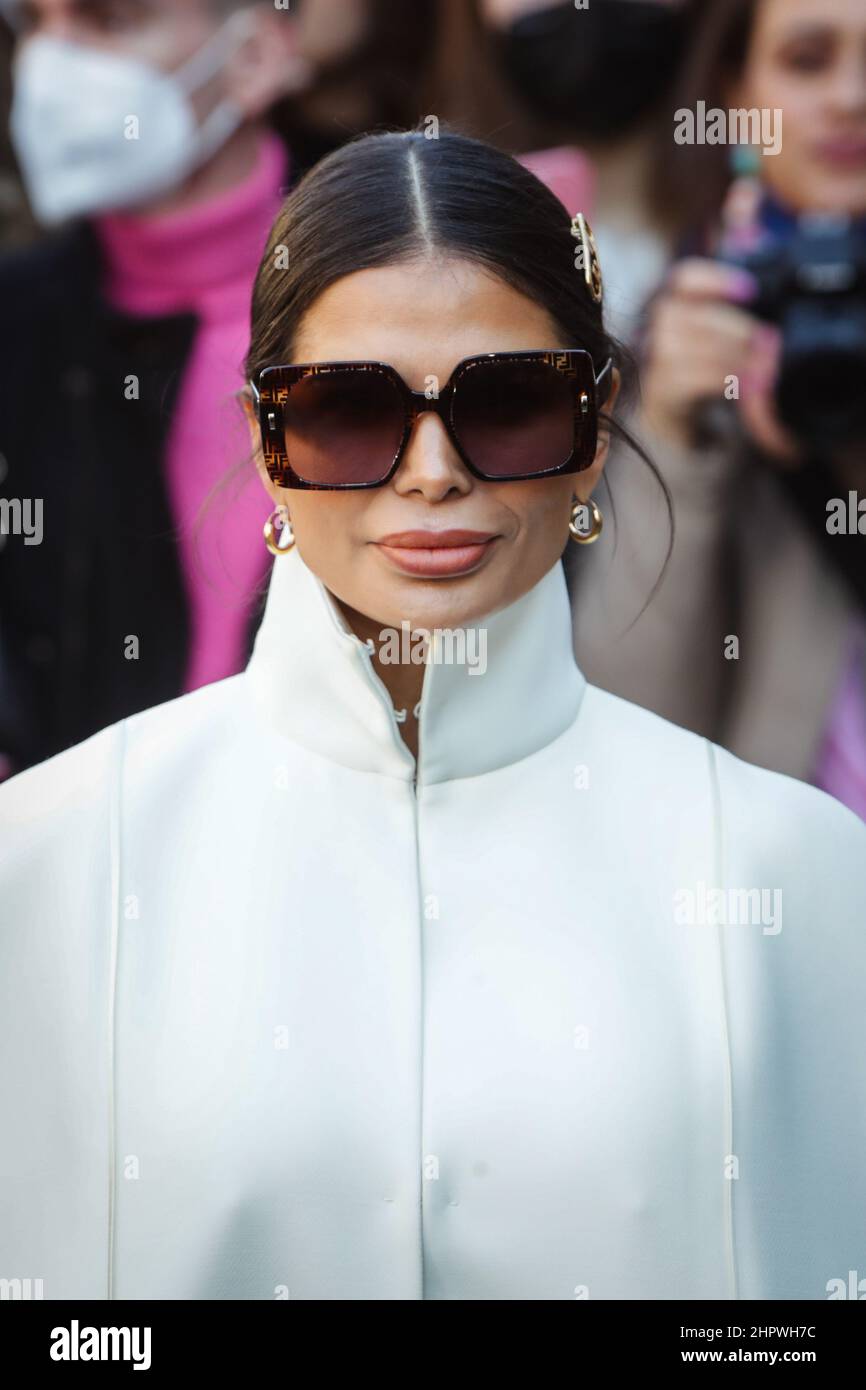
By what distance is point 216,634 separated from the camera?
366cm

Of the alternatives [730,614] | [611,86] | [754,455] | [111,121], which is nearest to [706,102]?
[611,86]

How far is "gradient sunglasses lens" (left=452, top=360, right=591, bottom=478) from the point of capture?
176cm

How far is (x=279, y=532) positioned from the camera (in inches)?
77.5

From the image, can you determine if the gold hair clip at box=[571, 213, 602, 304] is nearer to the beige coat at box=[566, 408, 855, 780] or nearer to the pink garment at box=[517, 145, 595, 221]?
the beige coat at box=[566, 408, 855, 780]

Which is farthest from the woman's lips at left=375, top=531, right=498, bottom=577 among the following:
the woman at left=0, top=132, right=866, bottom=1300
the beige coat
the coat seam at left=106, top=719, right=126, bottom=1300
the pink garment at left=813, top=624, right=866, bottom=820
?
the pink garment at left=813, top=624, right=866, bottom=820

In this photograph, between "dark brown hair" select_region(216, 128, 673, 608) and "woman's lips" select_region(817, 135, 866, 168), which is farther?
"woman's lips" select_region(817, 135, 866, 168)

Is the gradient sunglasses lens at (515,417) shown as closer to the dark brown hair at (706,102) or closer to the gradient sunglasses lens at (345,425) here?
the gradient sunglasses lens at (345,425)

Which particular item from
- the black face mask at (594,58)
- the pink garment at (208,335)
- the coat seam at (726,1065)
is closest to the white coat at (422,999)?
the coat seam at (726,1065)

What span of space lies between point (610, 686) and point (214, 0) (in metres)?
1.76

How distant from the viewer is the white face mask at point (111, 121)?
3729 mm

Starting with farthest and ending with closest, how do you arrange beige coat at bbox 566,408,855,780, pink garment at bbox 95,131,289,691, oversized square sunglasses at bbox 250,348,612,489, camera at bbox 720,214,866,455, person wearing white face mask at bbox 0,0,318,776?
person wearing white face mask at bbox 0,0,318,776 < pink garment at bbox 95,131,289,691 < beige coat at bbox 566,408,855,780 < camera at bbox 720,214,866,455 < oversized square sunglasses at bbox 250,348,612,489

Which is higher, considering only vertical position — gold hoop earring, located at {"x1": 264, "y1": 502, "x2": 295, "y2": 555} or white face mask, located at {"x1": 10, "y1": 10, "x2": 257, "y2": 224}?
white face mask, located at {"x1": 10, "y1": 10, "x2": 257, "y2": 224}

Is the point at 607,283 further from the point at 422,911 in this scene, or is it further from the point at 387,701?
the point at 422,911

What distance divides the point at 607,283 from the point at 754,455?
0.54 metres
